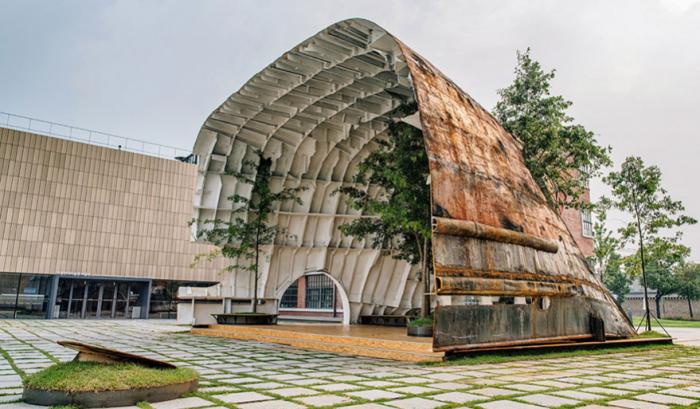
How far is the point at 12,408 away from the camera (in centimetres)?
438

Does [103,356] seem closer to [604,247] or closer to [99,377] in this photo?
[99,377]

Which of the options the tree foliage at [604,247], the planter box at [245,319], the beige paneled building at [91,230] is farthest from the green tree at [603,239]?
the beige paneled building at [91,230]

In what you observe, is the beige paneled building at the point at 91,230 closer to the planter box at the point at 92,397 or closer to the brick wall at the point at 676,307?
the planter box at the point at 92,397

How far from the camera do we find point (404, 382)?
6270 millimetres

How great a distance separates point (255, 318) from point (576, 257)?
33.1 ft

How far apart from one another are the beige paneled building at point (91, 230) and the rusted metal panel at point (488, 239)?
3010 centimetres

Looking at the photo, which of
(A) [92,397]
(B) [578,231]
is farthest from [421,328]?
(B) [578,231]

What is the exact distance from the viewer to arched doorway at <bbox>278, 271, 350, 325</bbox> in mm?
37719

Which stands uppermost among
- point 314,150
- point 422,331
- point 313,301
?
point 314,150

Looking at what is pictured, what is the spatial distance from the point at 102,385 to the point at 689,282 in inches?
2049

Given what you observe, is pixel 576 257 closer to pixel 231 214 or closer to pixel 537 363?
pixel 537 363

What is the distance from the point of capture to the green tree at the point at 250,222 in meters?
18.4

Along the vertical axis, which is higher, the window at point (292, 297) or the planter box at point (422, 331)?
the window at point (292, 297)

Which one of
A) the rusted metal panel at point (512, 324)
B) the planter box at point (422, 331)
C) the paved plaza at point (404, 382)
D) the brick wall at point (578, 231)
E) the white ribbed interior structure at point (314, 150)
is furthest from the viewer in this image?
the brick wall at point (578, 231)
